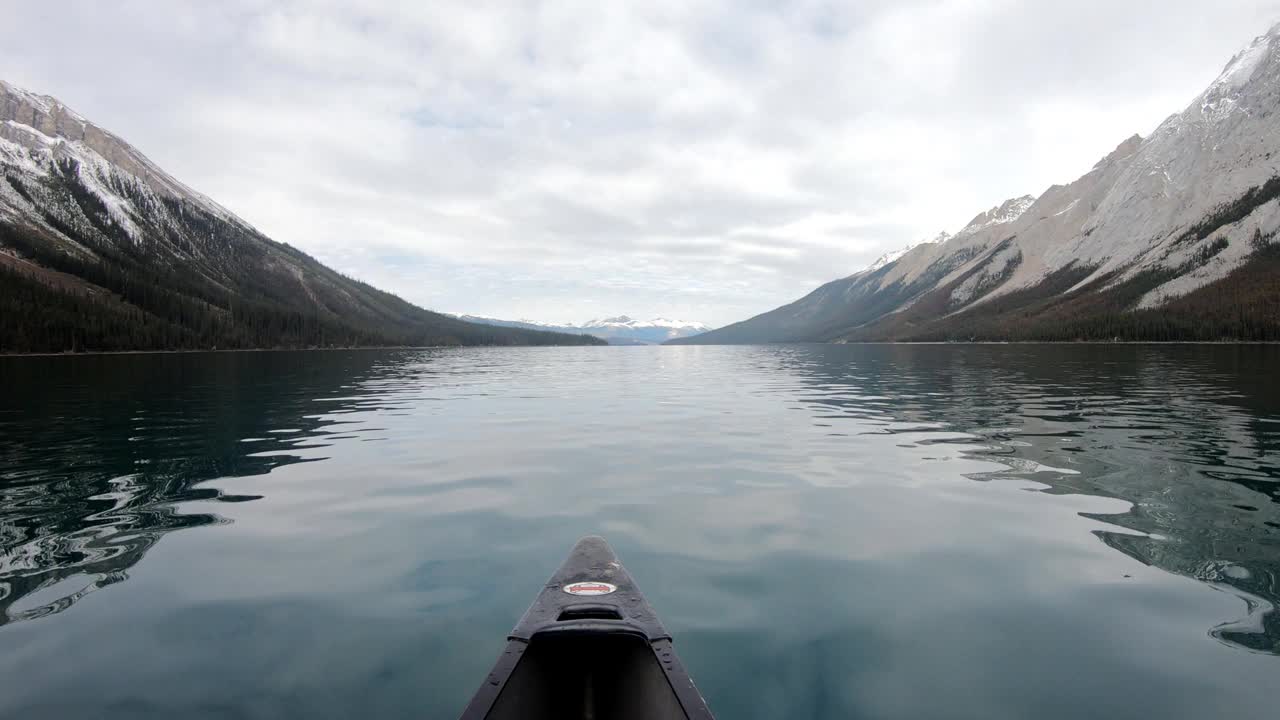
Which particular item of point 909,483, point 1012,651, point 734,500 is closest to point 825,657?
point 1012,651

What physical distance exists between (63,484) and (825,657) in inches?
850

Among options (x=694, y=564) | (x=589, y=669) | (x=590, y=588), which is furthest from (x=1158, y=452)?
(x=589, y=669)

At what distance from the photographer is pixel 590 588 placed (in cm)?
914

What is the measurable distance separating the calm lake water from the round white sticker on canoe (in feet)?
4.20

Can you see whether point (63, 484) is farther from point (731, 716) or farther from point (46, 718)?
point (731, 716)

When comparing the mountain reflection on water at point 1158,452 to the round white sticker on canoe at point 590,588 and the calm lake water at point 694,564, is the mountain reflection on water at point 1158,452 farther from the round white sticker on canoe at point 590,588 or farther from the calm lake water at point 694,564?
the round white sticker on canoe at point 590,588

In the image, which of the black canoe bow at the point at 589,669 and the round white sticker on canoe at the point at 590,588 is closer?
the black canoe bow at the point at 589,669

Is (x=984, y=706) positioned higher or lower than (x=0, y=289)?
lower

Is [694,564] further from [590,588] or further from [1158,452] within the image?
[1158,452]

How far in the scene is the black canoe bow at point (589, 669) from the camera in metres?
6.36

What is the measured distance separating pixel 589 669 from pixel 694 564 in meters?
4.92

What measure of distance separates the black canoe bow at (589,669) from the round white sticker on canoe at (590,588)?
0.19 metres

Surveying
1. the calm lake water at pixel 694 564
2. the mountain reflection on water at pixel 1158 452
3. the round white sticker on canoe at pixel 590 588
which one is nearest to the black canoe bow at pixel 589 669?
the round white sticker on canoe at pixel 590 588

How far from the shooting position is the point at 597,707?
7.05 m
